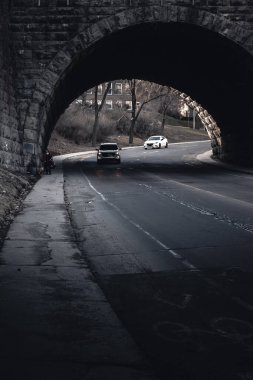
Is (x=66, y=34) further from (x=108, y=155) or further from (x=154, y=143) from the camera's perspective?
(x=154, y=143)

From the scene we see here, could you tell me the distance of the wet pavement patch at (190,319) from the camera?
15.0 feet

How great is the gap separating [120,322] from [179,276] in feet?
7.24

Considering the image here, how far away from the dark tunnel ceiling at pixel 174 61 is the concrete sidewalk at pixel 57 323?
21.2 meters

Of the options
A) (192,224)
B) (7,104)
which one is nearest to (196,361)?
(192,224)

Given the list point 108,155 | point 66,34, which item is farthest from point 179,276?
point 108,155

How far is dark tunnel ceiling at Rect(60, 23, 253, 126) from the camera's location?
29.0m

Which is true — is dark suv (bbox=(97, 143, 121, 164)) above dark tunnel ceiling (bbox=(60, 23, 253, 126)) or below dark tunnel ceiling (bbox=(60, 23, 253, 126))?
below

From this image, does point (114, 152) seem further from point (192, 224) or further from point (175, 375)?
point (175, 375)

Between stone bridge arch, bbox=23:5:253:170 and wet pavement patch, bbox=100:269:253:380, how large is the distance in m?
21.6

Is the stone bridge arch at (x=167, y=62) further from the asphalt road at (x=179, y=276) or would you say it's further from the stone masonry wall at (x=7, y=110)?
the asphalt road at (x=179, y=276)

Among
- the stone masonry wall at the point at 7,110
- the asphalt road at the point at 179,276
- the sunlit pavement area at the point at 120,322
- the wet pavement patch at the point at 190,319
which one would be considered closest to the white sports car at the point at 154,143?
the stone masonry wall at the point at 7,110

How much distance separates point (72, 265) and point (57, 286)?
53.4 inches

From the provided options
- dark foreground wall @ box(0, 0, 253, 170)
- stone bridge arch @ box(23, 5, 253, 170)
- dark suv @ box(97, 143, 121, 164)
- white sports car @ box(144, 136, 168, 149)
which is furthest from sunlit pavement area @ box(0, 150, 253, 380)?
white sports car @ box(144, 136, 168, 149)

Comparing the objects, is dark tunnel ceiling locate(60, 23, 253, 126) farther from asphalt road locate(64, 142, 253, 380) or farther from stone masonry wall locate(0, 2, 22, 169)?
asphalt road locate(64, 142, 253, 380)
